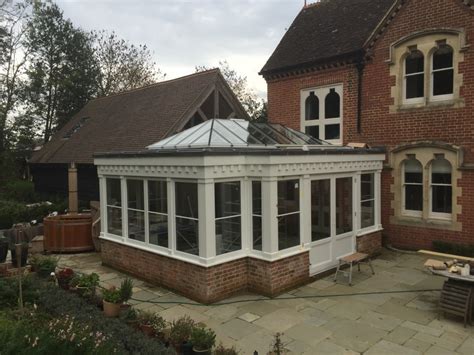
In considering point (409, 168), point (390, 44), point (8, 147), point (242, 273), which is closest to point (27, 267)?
point (242, 273)

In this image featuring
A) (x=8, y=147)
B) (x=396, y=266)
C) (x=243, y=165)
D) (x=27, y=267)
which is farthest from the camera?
(x=8, y=147)

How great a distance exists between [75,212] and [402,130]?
1065cm

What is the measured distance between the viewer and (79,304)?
6691 mm

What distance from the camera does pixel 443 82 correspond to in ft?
35.7

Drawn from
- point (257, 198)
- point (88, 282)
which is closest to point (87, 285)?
point (88, 282)

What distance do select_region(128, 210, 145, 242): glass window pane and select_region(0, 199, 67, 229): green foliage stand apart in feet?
27.6

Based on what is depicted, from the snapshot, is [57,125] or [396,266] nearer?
[396,266]

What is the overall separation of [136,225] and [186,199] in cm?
205

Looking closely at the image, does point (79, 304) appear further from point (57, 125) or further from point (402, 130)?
point (57, 125)

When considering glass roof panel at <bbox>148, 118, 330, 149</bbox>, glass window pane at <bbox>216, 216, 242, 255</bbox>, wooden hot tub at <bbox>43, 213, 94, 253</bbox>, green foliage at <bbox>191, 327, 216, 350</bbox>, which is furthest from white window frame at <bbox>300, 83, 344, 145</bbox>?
green foliage at <bbox>191, 327, 216, 350</bbox>

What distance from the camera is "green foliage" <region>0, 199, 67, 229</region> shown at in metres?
15.6

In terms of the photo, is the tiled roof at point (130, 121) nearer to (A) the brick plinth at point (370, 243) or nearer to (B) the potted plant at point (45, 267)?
(B) the potted plant at point (45, 267)

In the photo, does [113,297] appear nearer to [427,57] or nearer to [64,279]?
[64,279]

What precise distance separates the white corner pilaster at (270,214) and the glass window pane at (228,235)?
54 centimetres
